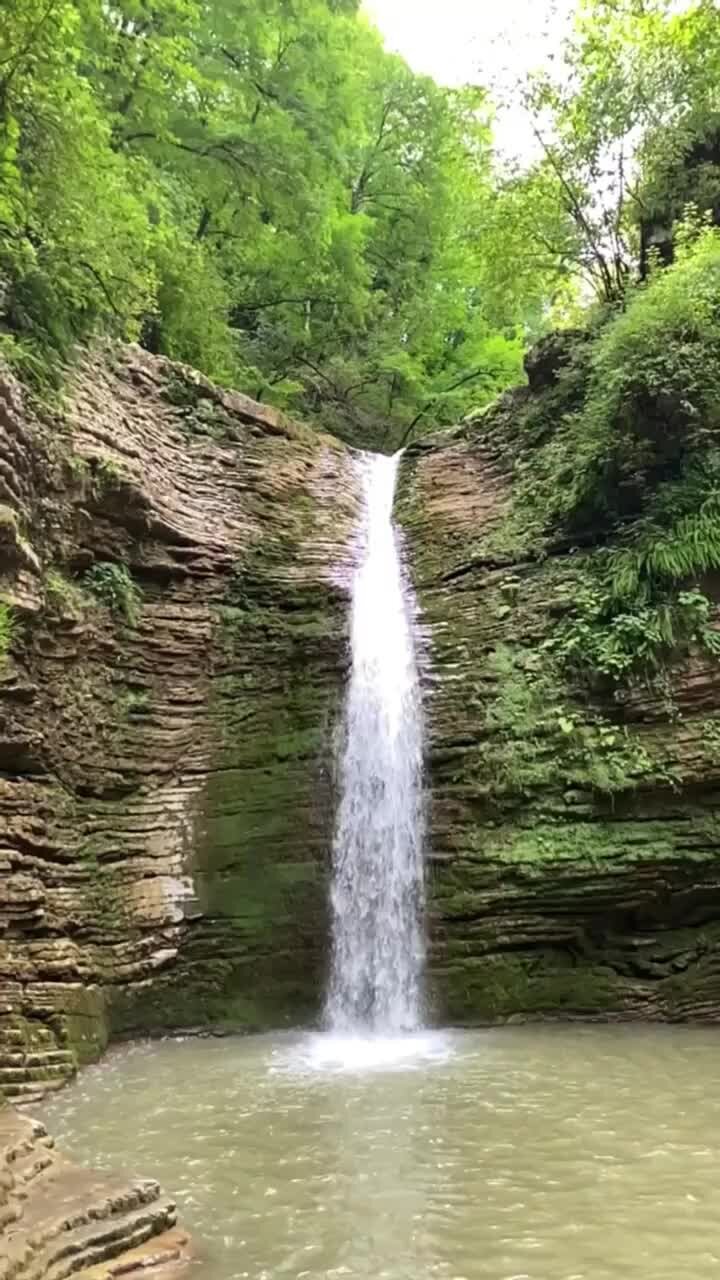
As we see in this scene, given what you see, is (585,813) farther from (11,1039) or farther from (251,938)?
(11,1039)

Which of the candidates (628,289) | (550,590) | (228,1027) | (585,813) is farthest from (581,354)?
(228,1027)

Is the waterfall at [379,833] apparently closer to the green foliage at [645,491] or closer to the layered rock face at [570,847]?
the layered rock face at [570,847]

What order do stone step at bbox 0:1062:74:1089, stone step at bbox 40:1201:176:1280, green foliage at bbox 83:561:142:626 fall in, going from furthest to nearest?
green foliage at bbox 83:561:142:626
stone step at bbox 0:1062:74:1089
stone step at bbox 40:1201:176:1280

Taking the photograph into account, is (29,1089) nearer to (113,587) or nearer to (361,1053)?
(361,1053)

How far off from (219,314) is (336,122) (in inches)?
206

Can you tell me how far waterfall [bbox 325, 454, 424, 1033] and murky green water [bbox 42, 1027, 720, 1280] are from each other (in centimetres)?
108

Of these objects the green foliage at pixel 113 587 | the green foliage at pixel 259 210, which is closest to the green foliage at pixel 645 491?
the green foliage at pixel 113 587

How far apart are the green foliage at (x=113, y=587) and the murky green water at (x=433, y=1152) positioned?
4326 millimetres

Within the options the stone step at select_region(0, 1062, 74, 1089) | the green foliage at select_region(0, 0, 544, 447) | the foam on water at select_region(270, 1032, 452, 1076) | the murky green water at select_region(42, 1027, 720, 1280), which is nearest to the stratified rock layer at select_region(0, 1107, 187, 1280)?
the murky green water at select_region(42, 1027, 720, 1280)

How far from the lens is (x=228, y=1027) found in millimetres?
8734

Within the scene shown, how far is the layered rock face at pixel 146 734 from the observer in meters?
8.25

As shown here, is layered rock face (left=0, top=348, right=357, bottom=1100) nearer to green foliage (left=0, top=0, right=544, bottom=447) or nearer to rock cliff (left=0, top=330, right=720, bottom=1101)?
rock cliff (left=0, top=330, right=720, bottom=1101)

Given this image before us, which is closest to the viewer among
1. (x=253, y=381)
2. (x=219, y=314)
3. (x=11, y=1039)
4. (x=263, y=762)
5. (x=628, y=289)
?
(x=11, y=1039)

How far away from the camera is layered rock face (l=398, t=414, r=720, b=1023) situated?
8617 mm
